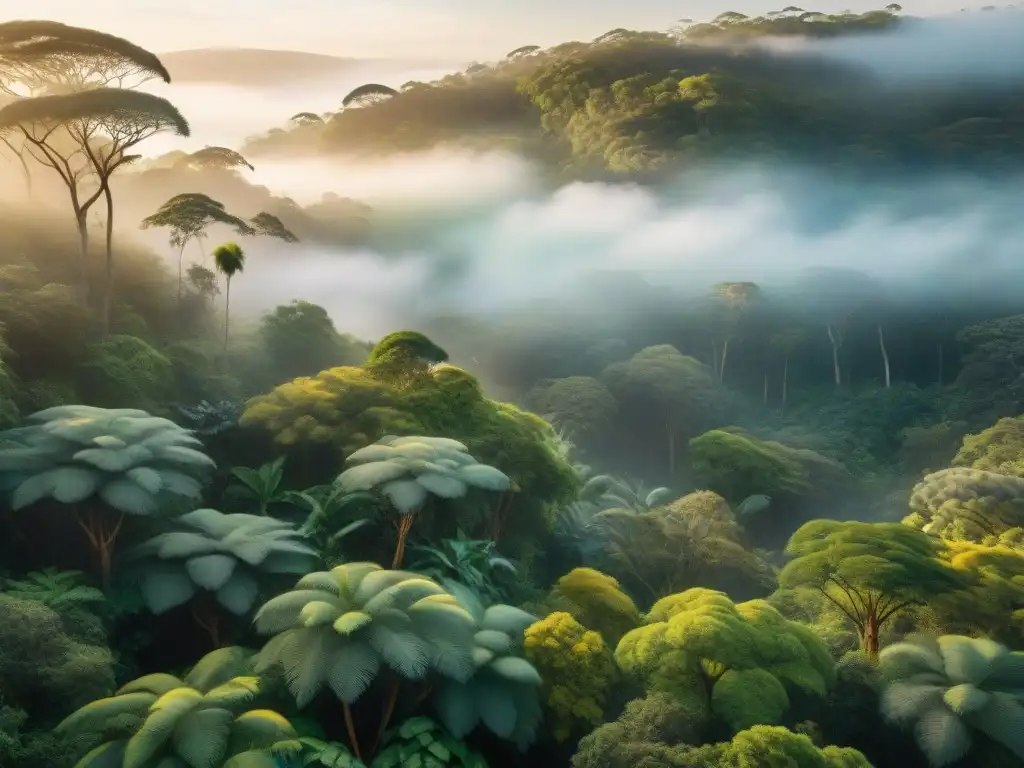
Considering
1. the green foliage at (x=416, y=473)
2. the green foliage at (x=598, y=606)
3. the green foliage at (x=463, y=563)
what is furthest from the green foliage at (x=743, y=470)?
the green foliage at (x=416, y=473)

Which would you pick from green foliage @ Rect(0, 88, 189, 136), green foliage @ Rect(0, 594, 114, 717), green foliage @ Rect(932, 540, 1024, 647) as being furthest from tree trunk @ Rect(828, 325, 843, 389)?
green foliage @ Rect(0, 594, 114, 717)

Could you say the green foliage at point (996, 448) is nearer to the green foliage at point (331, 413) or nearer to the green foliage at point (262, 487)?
the green foliage at point (331, 413)

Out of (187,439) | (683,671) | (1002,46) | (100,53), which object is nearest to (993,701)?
(683,671)

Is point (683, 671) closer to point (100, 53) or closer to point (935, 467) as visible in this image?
point (100, 53)

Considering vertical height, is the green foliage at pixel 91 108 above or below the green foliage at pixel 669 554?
above

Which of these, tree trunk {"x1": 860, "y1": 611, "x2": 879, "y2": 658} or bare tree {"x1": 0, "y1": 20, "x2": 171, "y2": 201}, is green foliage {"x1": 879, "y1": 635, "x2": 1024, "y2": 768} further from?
bare tree {"x1": 0, "y1": 20, "x2": 171, "y2": 201}

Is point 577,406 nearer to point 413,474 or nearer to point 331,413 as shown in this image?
point 331,413
